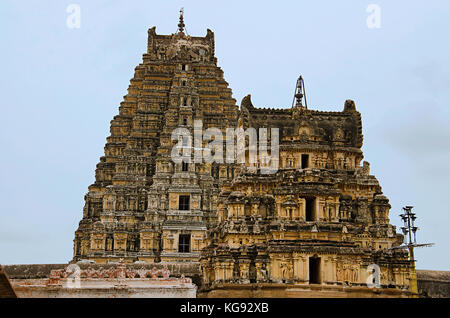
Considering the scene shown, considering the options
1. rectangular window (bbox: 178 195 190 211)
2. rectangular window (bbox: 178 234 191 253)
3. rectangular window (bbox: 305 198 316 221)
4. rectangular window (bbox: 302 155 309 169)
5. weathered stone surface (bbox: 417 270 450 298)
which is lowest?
weathered stone surface (bbox: 417 270 450 298)

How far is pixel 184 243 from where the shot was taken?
47938 mm

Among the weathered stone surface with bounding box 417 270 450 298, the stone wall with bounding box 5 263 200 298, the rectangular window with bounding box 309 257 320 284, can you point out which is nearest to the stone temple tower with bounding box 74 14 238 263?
the rectangular window with bounding box 309 257 320 284

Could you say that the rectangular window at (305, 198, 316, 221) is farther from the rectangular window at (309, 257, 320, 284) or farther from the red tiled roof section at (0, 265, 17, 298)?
the red tiled roof section at (0, 265, 17, 298)

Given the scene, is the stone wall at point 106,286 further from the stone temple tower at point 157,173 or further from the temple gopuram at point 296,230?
the stone temple tower at point 157,173

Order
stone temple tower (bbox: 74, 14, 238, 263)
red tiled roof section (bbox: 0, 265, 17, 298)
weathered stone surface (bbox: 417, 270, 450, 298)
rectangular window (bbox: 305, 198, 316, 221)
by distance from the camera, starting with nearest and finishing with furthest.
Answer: red tiled roof section (bbox: 0, 265, 17, 298) < rectangular window (bbox: 305, 198, 316, 221) < weathered stone surface (bbox: 417, 270, 450, 298) < stone temple tower (bbox: 74, 14, 238, 263)

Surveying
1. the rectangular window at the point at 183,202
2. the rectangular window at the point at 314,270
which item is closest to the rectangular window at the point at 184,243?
the rectangular window at the point at 183,202

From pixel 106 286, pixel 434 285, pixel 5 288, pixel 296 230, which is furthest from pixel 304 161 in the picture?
pixel 5 288

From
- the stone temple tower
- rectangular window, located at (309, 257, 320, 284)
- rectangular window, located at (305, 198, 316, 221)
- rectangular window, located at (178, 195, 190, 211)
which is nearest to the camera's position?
rectangular window, located at (309, 257, 320, 284)

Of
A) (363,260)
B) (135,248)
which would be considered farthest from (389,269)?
A: (135,248)

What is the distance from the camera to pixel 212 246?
34531mm

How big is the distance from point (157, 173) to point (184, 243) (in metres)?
6.99

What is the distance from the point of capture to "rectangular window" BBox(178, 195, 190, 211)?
49.7 metres

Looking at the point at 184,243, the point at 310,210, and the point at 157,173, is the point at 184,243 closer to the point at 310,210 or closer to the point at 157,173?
the point at 157,173
